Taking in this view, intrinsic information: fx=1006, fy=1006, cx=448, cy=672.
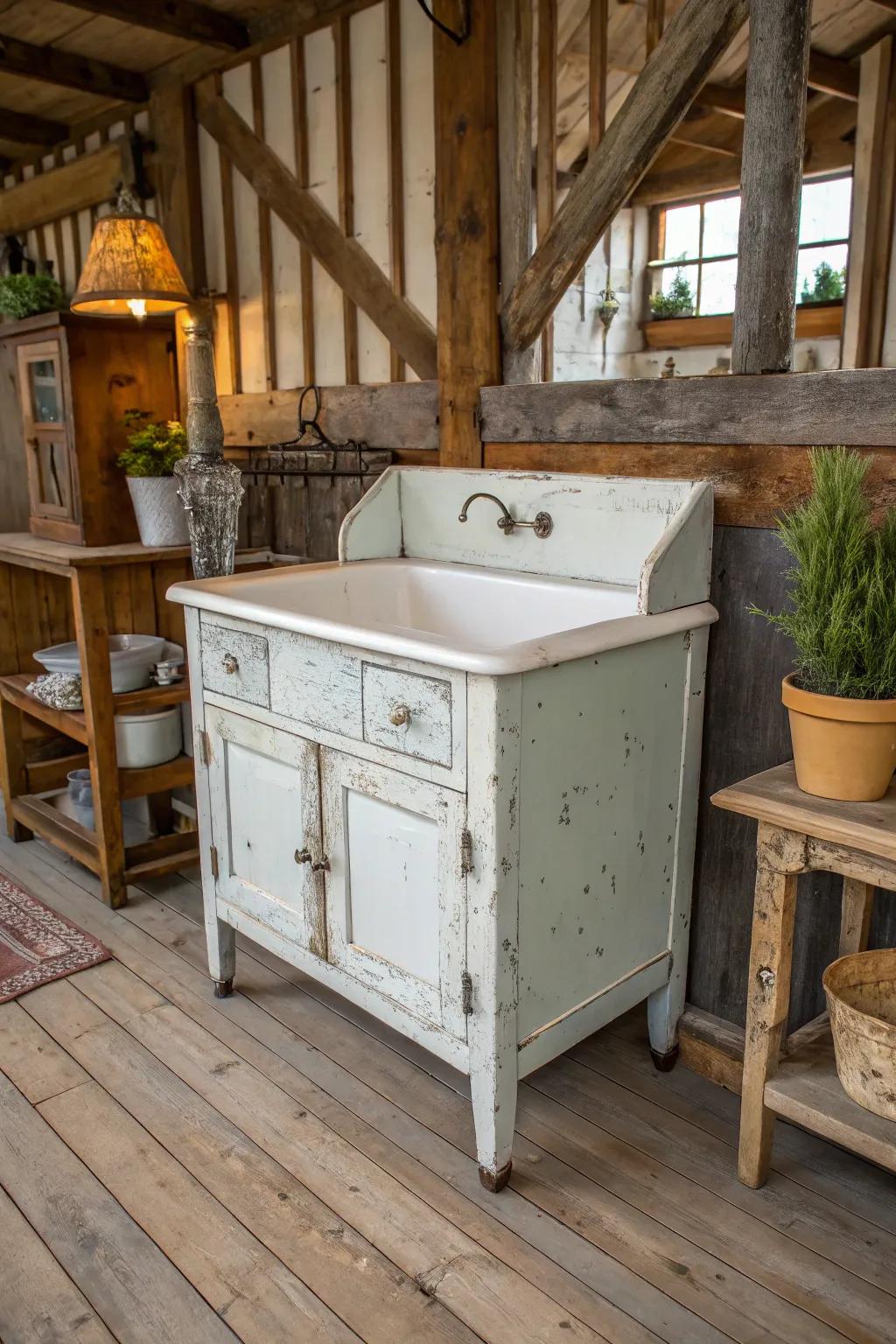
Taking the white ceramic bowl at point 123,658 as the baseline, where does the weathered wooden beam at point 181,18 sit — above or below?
above

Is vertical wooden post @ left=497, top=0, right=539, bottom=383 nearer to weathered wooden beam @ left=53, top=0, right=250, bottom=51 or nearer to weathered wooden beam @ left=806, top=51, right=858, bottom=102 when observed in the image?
weathered wooden beam @ left=53, top=0, right=250, bottom=51

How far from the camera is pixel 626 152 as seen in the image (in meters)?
2.06

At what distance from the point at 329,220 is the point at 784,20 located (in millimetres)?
1462

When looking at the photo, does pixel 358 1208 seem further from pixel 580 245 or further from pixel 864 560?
pixel 580 245

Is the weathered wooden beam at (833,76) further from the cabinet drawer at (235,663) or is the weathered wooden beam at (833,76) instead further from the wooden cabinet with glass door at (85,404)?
the cabinet drawer at (235,663)

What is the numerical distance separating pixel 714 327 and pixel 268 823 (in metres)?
4.95

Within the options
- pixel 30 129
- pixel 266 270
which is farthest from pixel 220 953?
pixel 30 129

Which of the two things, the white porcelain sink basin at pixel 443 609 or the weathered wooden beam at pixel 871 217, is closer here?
the white porcelain sink basin at pixel 443 609

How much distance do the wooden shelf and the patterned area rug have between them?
1.66 metres

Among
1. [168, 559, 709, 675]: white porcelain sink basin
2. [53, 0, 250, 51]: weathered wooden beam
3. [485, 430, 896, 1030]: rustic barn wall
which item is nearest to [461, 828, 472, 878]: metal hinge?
[168, 559, 709, 675]: white porcelain sink basin

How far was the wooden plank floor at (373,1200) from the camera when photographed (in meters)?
1.51

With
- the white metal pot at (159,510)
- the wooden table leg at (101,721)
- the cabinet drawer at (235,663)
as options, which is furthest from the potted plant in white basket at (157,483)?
the cabinet drawer at (235,663)

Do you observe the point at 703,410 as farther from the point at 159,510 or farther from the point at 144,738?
the point at 144,738

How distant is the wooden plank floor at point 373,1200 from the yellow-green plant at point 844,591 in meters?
0.92
